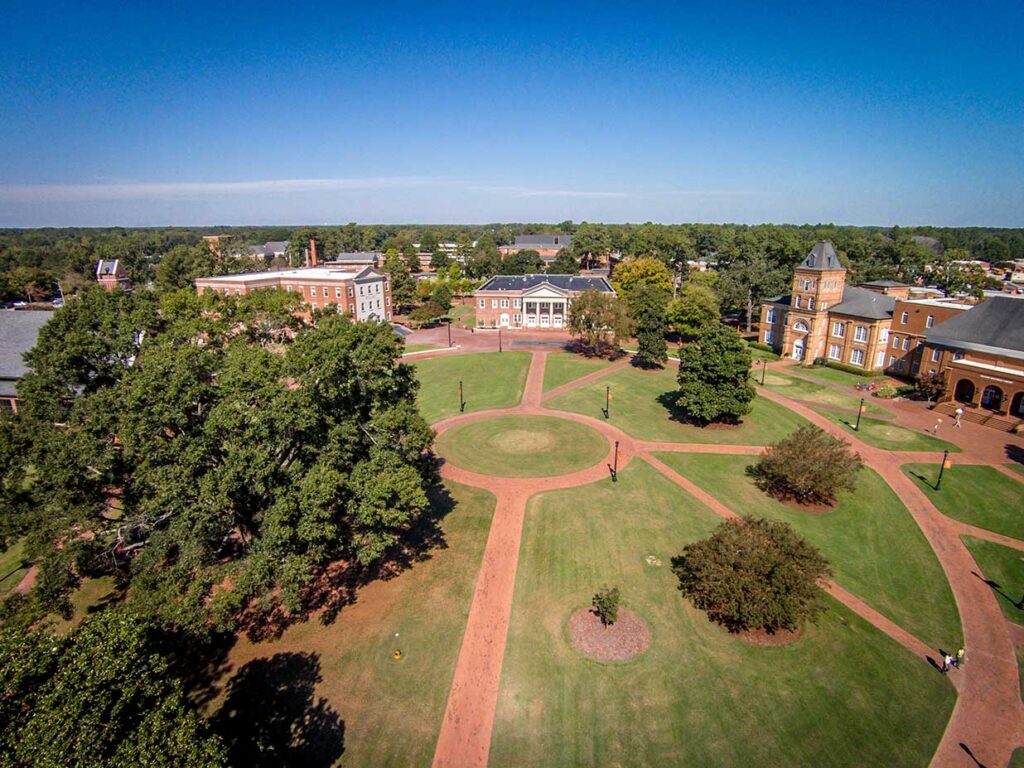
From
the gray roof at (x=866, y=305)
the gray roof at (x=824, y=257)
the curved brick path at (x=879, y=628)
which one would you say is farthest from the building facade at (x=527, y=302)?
the curved brick path at (x=879, y=628)

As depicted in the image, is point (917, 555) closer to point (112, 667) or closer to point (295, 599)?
point (295, 599)

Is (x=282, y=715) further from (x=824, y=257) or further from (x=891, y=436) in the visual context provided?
(x=824, y=257)

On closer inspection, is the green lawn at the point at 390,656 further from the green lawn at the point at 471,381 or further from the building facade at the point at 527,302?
the building facade at the point at 527,302

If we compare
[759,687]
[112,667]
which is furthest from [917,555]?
[112,667]

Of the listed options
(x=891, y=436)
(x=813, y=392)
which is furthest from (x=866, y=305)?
(x=891, y=436)

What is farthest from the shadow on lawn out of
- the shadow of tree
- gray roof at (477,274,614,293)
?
gray roof at (477,274,614,293)

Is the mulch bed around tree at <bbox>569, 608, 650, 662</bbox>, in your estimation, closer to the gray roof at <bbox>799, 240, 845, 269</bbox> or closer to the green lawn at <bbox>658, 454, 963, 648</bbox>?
the green lawn at <bbox>658, 454, 963, 648</bbox>
